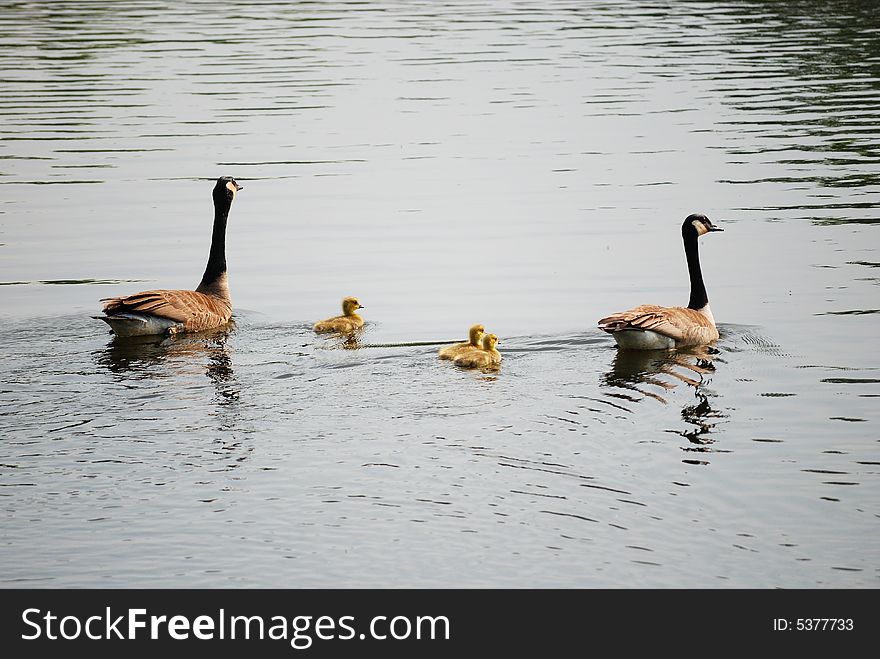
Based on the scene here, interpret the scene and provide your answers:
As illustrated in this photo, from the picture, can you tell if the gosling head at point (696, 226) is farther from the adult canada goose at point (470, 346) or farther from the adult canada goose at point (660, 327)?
the adult canada goose at point (470, 346)

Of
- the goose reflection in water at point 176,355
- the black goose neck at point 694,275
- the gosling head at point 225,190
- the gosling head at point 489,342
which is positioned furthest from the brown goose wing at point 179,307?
the black goose neck at point 694,275

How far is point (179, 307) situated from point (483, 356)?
13.2 ft

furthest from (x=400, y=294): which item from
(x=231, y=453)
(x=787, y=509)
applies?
(x=787, y=509)

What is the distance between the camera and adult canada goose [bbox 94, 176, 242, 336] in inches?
610

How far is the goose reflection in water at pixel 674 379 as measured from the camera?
1223cm

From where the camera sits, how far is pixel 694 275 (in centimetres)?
1620

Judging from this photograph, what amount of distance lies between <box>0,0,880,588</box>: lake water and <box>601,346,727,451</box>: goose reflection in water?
0.06m

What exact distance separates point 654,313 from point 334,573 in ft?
22.1

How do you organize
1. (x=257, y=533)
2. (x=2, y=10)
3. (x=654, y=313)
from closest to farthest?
(x=257, y=533)
(x=654, y=313)
(x=2, y=10)

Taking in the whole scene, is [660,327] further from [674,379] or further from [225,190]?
[225,190]

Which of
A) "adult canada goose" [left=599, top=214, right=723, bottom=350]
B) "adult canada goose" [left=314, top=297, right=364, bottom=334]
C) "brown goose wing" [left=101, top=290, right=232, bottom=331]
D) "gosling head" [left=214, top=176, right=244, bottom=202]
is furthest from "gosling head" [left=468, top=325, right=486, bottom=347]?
"gosling head" [left=214, top=176, right=244, bottom=202]

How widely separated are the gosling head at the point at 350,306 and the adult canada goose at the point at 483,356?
2397 millimetres
